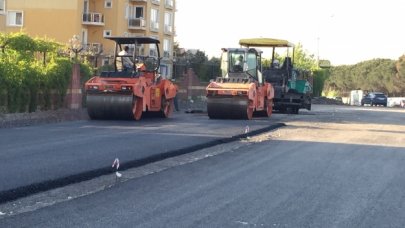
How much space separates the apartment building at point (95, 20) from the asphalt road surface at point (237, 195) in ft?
107

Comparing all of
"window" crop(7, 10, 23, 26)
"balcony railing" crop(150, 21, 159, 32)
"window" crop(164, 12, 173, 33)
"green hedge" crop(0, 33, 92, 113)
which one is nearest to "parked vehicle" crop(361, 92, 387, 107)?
"window" crop(164, 12, 173, 33)

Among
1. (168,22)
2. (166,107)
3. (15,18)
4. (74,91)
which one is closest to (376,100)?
(168,22)

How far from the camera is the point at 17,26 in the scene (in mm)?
54656

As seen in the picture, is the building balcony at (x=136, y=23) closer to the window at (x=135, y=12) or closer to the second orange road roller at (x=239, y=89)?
the window at (x=135, y=12)

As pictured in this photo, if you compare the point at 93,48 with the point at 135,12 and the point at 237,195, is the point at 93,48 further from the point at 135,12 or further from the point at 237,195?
the point at 237,195

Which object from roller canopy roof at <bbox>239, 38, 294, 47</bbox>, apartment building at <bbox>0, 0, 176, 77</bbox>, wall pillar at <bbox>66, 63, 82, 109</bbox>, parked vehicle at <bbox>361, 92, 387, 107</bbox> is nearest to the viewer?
wall pillar at <bbox>66, 63, 82, 109</bbox>

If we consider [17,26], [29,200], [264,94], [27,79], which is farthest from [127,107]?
[17,26]

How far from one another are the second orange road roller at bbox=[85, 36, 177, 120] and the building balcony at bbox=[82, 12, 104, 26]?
34.4 meters

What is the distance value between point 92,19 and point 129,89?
3912 centimetres

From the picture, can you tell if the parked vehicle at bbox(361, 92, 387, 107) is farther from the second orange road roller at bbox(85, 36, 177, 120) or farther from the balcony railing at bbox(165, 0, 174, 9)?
the second orange road roller at bbox(85, 36, 177, 120)

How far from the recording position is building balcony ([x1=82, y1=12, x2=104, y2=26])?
57.9 m

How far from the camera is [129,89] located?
20828mm

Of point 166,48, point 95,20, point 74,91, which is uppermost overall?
point 95,20

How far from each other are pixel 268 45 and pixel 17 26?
30749 millimetres
